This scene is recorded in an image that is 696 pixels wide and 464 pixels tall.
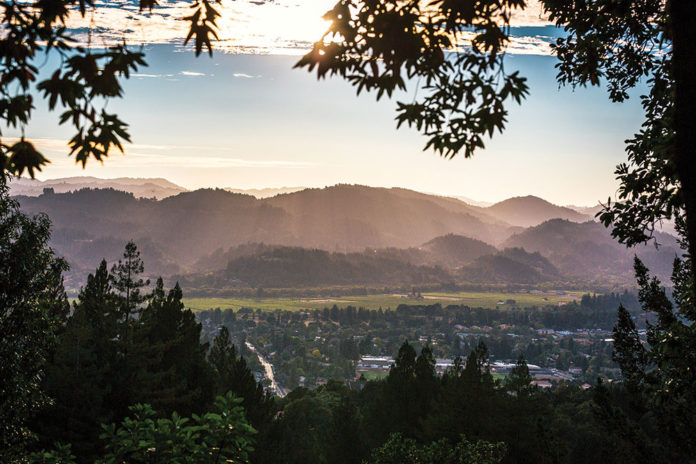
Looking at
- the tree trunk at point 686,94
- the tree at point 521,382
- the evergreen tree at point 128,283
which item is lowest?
the tree at point 521,382

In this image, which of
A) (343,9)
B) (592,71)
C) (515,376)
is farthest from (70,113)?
(515,376)

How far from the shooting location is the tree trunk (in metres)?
4.47

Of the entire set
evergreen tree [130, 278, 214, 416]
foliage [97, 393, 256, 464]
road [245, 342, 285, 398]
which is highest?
foliage [97, 393, 256, 464]

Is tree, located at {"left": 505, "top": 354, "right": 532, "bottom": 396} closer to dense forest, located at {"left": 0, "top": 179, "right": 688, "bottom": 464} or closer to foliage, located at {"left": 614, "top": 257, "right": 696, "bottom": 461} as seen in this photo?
dense forest, located at {"left": 0, "top": 179, "right": 688, "bottom": 464}

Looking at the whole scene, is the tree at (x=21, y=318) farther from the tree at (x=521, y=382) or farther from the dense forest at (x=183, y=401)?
the tree at (x=521, y=382)

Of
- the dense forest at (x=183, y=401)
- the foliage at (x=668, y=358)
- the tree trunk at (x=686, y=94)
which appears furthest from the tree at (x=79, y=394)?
the tree trunk at (x=686, y=94)

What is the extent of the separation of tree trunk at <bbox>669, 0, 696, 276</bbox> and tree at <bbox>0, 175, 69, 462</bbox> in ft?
49.1

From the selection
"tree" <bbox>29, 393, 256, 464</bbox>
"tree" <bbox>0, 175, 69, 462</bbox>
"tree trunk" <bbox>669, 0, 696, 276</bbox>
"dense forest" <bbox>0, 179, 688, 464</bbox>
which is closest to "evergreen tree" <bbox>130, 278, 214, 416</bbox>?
"dense forest" <bbox>0, 179, 688, 464</bbox>

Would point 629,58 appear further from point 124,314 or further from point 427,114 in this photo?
point 124,314

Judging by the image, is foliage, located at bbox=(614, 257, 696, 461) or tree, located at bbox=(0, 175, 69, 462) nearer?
foliage, located at bbox=(614, 257, 696, 461)

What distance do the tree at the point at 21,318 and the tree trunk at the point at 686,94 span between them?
49.1ft

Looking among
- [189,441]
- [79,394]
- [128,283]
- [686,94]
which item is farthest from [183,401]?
[686,94]

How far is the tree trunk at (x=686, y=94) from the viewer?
4.47 meters

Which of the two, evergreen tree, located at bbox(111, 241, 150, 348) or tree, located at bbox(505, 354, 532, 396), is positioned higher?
evergreen tree, located at bbox(111, 241, 150, 348)
